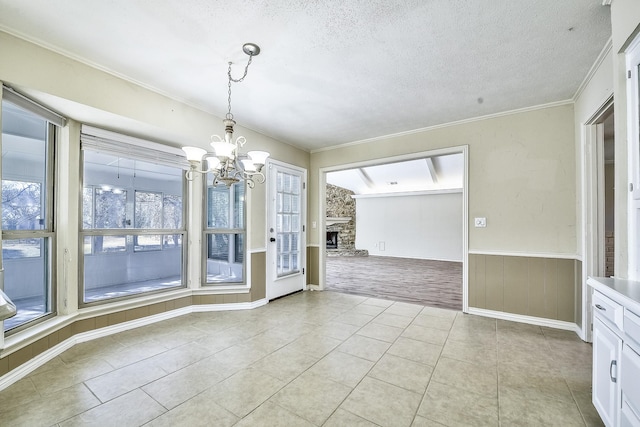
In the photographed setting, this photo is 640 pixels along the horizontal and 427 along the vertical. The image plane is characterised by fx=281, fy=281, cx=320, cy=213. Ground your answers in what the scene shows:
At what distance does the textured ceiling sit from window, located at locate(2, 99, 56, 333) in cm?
77

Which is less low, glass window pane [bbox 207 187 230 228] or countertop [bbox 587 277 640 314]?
glass window pane [bbox 207 187 230 228]

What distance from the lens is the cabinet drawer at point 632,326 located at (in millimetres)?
1158

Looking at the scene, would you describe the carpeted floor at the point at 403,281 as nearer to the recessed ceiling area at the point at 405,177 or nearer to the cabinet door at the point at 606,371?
the cabinet door at the point at 606,371

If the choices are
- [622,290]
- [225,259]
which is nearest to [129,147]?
[225,259]

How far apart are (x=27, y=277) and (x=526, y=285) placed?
4.97 meters

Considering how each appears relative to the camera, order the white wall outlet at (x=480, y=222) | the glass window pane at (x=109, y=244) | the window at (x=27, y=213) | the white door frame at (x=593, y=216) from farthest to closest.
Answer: the white wall outlet at (x=480, y=222), the glass window pane at (x=109, y=244), the white door frame at (x=593, y=216), the window at (x=27, y=213)

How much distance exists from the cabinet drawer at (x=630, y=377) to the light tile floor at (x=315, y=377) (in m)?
0.54

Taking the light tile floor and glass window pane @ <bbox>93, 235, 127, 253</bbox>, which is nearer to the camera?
the light tile floor

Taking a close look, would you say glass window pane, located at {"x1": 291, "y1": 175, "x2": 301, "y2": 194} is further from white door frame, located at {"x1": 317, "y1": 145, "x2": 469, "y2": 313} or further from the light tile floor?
the light tile floor

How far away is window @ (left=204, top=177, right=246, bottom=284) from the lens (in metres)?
3.77

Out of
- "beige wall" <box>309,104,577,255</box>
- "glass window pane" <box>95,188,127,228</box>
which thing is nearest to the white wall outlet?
"beige wall" <box>309,104,577,255</box>

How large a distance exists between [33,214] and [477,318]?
462 centimetres

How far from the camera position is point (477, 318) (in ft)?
11.0

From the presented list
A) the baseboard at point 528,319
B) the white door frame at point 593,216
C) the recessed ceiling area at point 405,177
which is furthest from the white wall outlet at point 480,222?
the recessed ceiling area at point 405,177
